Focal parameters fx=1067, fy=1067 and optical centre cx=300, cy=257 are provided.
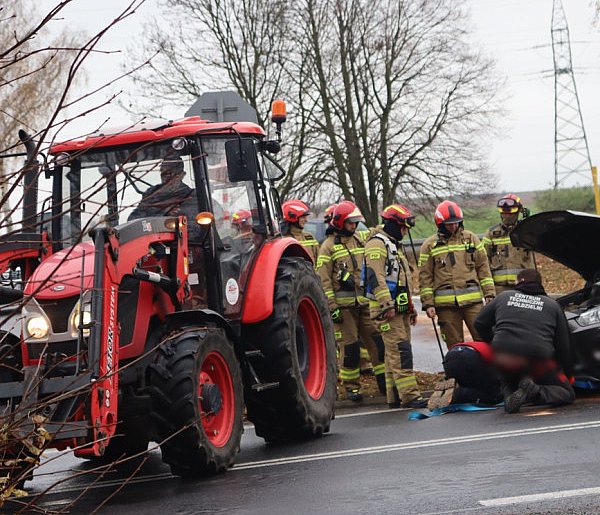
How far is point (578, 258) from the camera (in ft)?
36.3

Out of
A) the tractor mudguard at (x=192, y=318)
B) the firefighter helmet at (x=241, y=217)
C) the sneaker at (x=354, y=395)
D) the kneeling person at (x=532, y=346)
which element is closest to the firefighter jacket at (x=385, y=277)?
the sneaker at (x=354, y=395)

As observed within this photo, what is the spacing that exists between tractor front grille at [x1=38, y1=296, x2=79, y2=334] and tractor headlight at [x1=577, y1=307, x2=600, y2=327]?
5069mm

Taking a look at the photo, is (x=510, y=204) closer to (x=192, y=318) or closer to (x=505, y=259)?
(x=505, y=259)

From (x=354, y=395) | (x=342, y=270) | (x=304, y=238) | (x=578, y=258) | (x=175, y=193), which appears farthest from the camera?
(x=304, y=238)

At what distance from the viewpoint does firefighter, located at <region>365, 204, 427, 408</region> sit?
10734 mm

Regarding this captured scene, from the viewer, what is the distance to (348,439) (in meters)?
9.02

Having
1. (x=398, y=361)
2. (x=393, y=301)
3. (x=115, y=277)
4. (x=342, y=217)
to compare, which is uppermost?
(x=342, y=217)

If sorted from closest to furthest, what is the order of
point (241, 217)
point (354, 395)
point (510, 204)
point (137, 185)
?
point (137, 185), point (241, 217), point (354, 395), point (510, 204)

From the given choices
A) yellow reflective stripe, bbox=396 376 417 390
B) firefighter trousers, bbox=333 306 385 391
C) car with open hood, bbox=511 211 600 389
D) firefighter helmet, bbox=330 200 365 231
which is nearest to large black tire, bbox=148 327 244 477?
yellow reflective stripe, bbox=396 376 417 390

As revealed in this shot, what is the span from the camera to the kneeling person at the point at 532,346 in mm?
9625

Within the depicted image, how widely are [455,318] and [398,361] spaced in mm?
1647

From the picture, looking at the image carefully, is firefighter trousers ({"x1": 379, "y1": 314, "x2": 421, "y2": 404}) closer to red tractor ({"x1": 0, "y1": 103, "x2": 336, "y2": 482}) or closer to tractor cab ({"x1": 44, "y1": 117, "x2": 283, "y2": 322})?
red tractor ({"x1": 0, "y1": 103, "x2": 336, "y2": 482})

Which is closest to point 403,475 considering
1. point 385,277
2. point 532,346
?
point 532,346

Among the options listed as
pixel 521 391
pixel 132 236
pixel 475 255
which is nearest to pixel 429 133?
pixel 475 255
